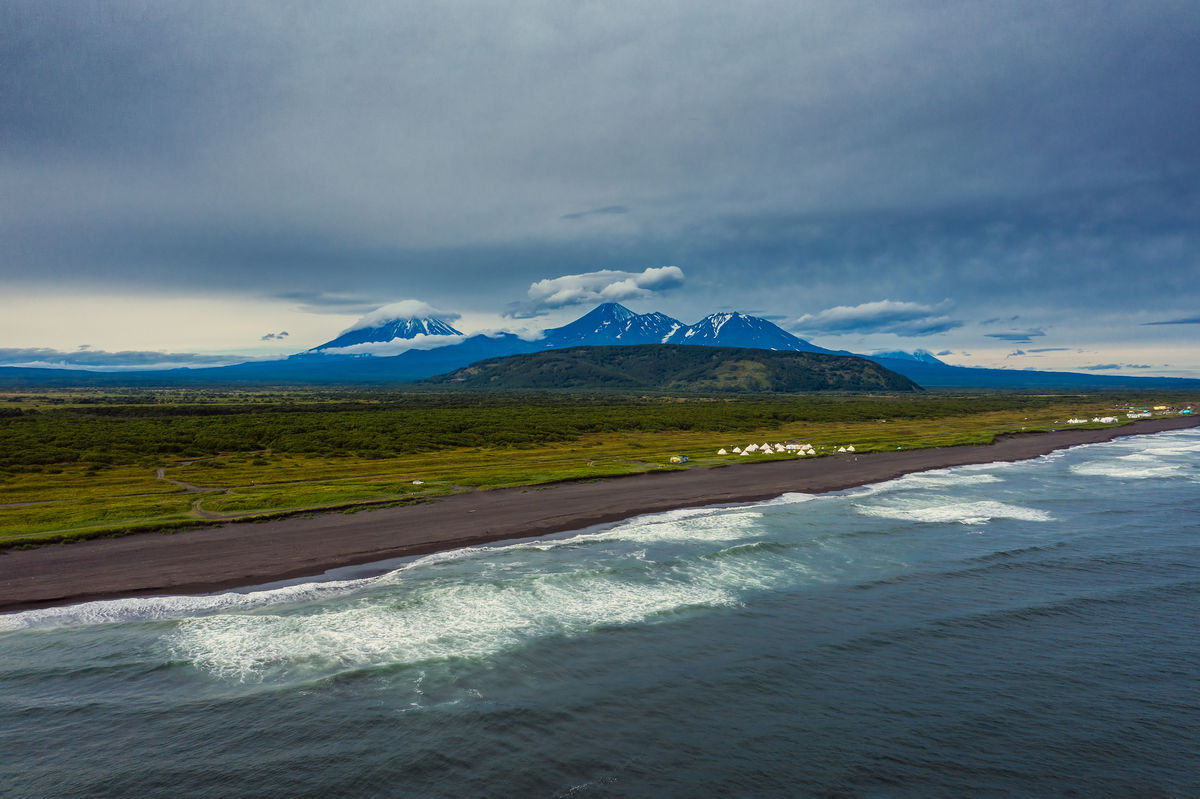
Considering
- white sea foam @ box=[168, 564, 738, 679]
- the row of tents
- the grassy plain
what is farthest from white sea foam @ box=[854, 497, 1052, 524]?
the row of tents

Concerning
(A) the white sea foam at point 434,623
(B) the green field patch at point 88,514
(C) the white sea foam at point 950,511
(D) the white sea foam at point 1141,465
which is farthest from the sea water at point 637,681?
(D) the white sea foam at point 1141,465

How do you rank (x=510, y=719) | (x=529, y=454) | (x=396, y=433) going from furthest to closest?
1. (x=396, y=433)
2. (x=529, y=454)
3. (x=510, y=719)

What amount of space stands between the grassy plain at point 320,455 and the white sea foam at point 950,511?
1108 inches

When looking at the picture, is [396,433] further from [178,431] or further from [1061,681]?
[1061,681]

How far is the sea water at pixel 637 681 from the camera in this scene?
53.3 feet

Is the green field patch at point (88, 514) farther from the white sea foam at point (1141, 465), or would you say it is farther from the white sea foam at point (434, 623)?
the white sea foam at point (1141, 465)

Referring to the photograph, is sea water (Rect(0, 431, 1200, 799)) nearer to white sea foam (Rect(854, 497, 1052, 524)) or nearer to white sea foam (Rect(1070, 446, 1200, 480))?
white sea foam (Rect(854, 497, 1052, 524))

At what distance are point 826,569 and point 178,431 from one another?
116 m

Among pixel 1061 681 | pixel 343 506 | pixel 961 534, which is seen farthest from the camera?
pixel 343 506

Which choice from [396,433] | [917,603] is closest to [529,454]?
[396,433]

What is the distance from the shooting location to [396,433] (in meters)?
103

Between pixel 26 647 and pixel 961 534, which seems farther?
pixel 961 534

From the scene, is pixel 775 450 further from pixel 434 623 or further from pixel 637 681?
pixel 637 681

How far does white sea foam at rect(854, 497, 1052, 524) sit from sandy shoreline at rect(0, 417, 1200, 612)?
9.61 meters
